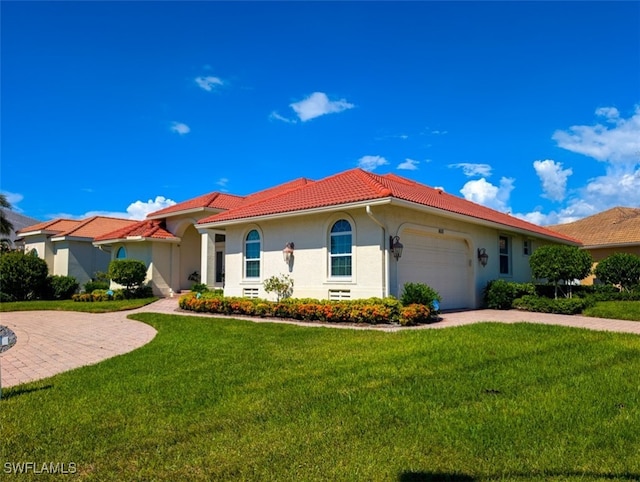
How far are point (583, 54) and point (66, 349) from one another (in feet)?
49.5

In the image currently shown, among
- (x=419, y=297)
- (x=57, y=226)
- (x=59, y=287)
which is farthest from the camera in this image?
(x=57, y=226)

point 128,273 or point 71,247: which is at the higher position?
point 71,247

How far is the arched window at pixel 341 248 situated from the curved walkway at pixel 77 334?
8.12ft

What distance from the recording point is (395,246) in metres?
12.8

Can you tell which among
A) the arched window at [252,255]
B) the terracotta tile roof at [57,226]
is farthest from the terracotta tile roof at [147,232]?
the arched window at [252,255]

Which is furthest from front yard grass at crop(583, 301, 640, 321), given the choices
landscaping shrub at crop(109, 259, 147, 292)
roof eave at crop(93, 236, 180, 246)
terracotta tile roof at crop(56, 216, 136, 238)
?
terracotta tile roof at crop(56, 216, 136, 238)

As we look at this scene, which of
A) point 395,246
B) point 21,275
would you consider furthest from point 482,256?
point 21,275

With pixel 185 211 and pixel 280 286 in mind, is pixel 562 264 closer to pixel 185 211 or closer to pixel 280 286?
pixel 280 286

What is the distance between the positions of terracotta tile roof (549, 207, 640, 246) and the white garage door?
13.8m

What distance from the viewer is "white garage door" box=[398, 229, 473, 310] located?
1385cm

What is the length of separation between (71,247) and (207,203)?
1252 centimetres

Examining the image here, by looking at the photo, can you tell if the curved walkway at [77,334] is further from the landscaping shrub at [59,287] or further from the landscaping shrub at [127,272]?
the landscaping shrub at [59,287]

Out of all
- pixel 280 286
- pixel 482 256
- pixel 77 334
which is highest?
pixel 482 256

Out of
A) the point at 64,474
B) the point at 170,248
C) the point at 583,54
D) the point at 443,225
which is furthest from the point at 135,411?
the point at 170,248
